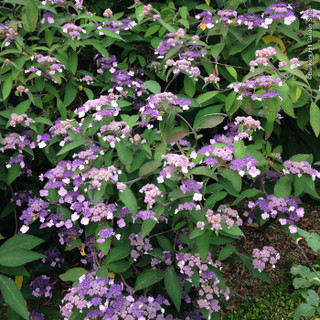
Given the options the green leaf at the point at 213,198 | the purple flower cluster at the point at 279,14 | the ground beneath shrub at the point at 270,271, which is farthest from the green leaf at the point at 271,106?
the ground beneath shrub at the point at 270,271

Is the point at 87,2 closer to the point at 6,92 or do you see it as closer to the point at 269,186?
the point at 6,92

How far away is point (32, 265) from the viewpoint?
268 centimetres

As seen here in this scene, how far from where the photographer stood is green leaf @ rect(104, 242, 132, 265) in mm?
1812

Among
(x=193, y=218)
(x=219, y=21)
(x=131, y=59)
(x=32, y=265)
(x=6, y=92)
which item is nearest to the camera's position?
(x=193, y=218)

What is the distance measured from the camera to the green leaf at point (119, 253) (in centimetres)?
181

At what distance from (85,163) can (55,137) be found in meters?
0.27

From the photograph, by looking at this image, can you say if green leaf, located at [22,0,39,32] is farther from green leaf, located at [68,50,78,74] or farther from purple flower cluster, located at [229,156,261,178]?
purple flower cluster, located at [229,156,261,178]

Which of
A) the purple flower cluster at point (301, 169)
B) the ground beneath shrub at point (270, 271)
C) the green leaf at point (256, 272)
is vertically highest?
the purple flower cluster at point (301, 169)

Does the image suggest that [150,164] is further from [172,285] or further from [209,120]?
[172,285]

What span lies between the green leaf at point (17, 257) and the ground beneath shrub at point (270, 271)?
1667mm

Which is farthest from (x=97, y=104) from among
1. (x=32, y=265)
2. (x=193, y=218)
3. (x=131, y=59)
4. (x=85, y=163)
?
(x=32, y=265)

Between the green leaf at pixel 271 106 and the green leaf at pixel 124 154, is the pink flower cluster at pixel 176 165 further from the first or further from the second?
the green leaf at pixel 271 106

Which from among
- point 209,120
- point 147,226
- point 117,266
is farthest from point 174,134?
point 117,266

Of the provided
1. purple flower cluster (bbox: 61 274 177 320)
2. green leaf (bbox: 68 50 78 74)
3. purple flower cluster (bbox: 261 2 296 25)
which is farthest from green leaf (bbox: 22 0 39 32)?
purple flower cluster (bbox: 61 274 177 320)
